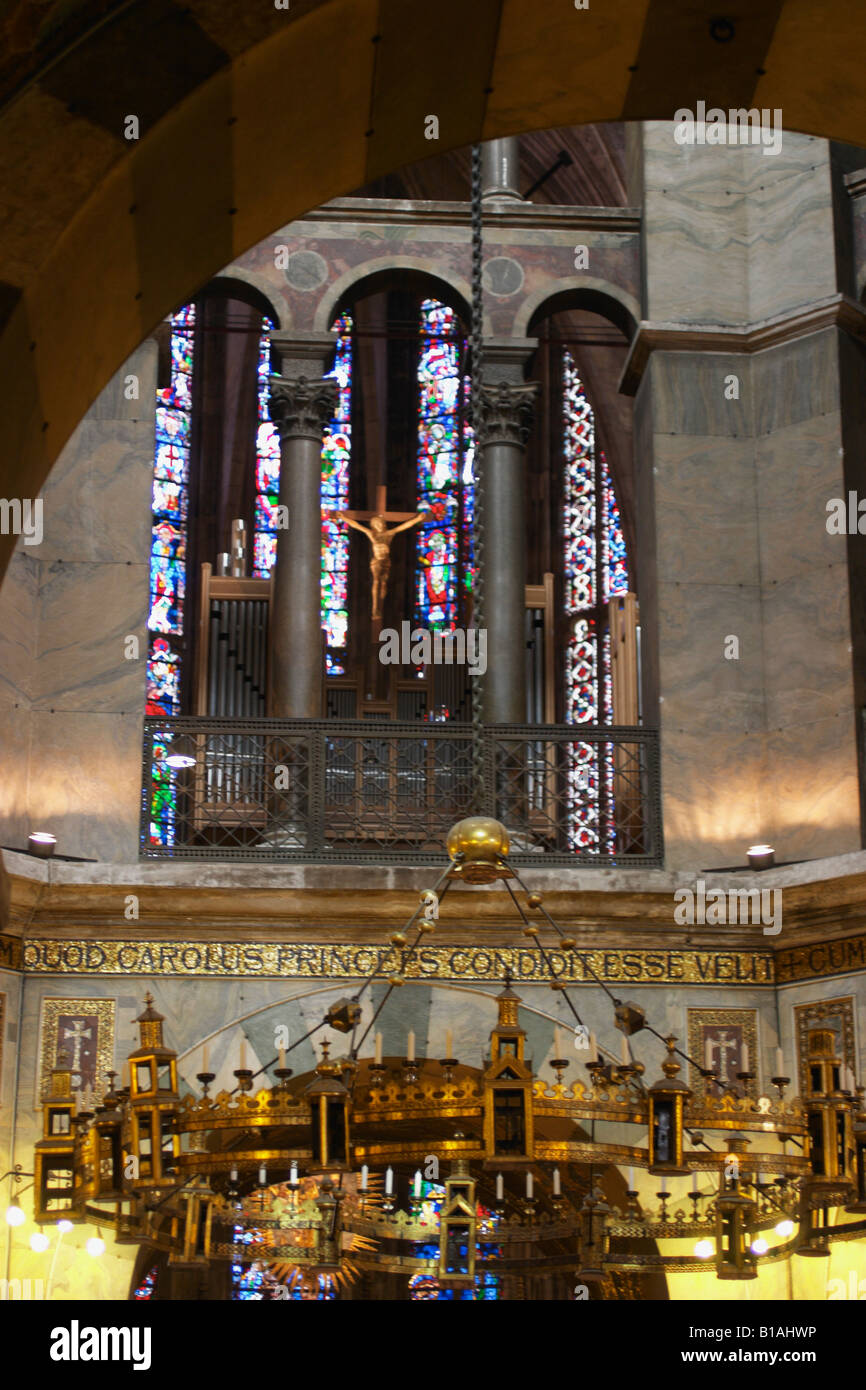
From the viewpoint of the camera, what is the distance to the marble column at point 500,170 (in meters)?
12.6

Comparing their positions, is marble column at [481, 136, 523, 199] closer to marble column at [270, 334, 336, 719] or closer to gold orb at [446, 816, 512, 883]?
marble column at [270, 334, 336, 719]

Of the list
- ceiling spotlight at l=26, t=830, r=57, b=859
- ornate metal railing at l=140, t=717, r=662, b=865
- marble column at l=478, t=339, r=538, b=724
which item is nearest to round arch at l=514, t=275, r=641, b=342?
marble column at l=478, t=339, r=538, b=724

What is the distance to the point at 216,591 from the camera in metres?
13.3

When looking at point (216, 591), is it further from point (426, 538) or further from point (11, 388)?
point (11, 388)

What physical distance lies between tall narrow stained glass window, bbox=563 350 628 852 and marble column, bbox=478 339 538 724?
6.53m

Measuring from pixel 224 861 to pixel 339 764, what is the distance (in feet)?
3.39

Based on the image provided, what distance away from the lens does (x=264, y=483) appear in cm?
2000

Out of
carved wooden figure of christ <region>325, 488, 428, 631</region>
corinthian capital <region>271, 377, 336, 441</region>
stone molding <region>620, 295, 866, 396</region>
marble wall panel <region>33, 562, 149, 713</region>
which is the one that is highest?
carved wooden figure of christ <region>325, 488, 428, 631</region>

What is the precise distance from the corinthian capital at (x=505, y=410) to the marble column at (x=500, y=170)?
145cm

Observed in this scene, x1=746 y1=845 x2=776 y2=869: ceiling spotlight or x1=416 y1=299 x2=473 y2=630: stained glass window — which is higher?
x1=416 y1=299 x2=473 y2=630: stained glass window

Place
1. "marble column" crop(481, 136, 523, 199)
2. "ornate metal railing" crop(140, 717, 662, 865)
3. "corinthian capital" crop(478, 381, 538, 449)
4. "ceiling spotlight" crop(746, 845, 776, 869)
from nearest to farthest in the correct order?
"ceiling spotlight" crop(746, 845, 776, 869) → "ornate metal railing" crop(140, 717, 662, 865) → "corinthian capital" crop(478, 381, 538, 449) → "marble column" crop(481, 136, 523, 199)

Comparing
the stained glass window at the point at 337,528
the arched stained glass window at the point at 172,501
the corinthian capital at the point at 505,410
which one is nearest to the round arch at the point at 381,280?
the corinthian capital at the point at 505,410

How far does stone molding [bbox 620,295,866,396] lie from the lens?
1108cm

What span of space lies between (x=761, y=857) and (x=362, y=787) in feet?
7.48
